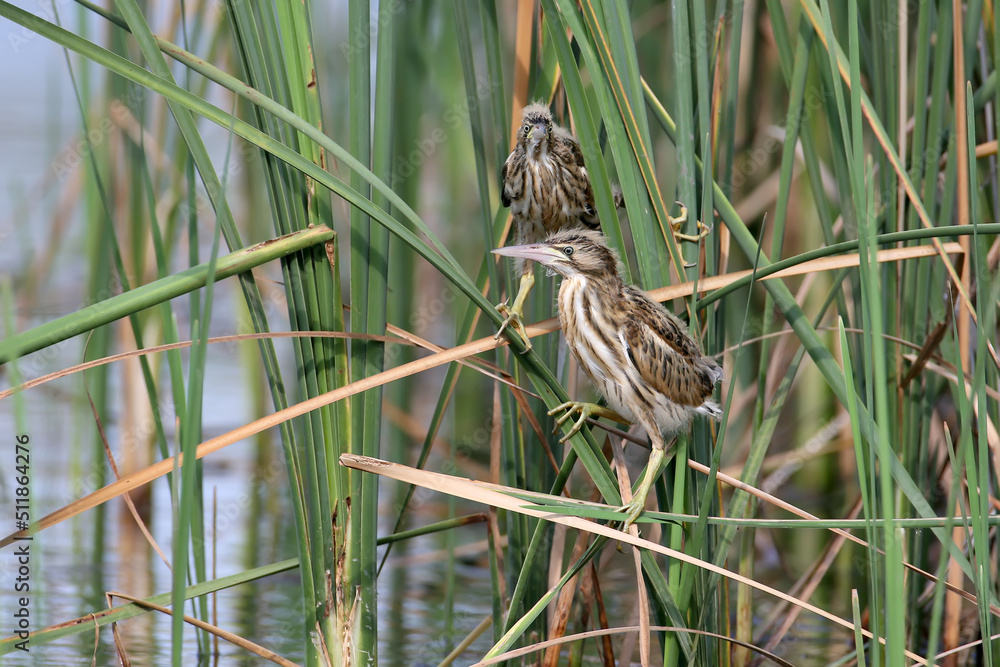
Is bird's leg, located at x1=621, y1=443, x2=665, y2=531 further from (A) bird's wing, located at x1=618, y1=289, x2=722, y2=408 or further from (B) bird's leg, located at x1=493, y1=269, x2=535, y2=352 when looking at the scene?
(B) bird's leg, located at x1=493, y1=269, x2=535, y2=352

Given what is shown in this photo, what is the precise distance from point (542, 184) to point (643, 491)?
935 millimetres

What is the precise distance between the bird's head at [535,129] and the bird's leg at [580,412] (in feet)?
2.33

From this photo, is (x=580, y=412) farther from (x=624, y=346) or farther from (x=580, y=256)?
(x=580, y=256)

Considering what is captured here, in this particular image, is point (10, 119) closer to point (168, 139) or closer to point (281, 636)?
point (168, 139)

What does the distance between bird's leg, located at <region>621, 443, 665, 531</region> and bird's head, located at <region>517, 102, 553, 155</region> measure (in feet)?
2.91

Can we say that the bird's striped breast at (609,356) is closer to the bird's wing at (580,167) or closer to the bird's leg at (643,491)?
the bird's leg at (643,491)

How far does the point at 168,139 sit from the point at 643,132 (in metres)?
3.09

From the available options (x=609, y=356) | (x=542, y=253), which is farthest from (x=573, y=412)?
(x=542, y=253)

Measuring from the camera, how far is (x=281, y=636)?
3336 millimetres

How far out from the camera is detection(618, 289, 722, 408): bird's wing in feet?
7.20

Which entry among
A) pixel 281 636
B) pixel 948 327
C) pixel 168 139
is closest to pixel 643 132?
pixel 948 327

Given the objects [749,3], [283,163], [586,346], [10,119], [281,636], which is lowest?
[281,636]

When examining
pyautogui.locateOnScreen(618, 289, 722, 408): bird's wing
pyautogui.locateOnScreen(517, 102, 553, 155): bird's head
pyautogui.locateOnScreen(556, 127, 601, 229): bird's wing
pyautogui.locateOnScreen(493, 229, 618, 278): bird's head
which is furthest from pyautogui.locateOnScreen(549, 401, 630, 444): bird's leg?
pyautogui.locateOnScreen(517, 102, 553, 155): bird's head

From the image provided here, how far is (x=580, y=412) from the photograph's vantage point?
2311 mm
